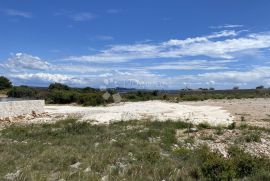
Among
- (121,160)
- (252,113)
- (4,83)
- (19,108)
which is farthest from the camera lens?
(4,83)

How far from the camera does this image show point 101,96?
49281mm

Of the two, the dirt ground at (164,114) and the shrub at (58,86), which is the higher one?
the shrub at (58,86)

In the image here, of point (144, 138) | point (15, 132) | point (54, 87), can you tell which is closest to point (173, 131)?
point (144, 138)

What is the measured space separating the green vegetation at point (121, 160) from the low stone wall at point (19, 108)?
10.9m

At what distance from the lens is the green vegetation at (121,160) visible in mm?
10359

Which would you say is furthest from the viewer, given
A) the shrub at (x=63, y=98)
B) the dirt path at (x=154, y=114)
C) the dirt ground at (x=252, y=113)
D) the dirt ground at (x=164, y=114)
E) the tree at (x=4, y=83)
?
the tree at (x=4, y=83)

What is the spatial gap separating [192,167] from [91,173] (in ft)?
8.70

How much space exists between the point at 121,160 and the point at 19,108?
1918 centimetres

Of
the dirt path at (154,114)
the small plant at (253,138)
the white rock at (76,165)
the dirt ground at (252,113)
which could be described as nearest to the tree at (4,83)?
the dirt path at (154,114)

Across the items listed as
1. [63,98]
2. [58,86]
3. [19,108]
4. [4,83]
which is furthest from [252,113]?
[4,83]

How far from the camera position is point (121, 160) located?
12.3 m

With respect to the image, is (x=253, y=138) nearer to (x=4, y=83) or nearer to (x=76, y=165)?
(x=76, y=165)

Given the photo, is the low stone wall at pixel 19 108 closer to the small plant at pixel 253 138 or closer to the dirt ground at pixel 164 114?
the dirt ground at pixel 164 114

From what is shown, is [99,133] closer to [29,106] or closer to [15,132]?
[15,132]
